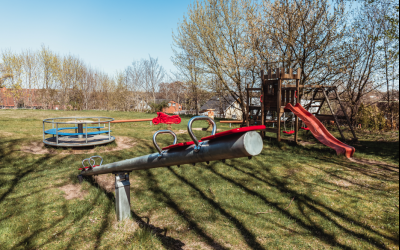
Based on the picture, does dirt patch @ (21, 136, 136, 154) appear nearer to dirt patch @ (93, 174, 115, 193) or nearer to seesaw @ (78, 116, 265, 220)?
dirt patch @ (93, 174, 115, 193)

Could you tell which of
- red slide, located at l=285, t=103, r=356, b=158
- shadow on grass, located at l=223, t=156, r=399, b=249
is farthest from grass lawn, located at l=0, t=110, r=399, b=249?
red slide, located at l=285, t=103, r=356, b=158

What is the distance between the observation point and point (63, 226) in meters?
3.97

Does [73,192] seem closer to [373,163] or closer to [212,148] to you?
[212,148]

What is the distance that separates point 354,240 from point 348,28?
14.3 m

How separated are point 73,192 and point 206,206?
9.77 ft

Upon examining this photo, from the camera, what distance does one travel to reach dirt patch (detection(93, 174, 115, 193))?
18.1 feet

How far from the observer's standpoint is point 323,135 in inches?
292

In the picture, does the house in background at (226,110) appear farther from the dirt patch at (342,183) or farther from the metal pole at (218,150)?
the metal pole at (218,150)

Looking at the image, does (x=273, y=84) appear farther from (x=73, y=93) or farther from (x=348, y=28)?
(x=73, y=93)

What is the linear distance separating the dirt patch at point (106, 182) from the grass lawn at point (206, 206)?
0.23 ft

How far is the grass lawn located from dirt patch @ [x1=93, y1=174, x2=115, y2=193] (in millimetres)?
69

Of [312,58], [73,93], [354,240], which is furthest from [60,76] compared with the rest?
[354,240]

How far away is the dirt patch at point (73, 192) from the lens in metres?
4.99

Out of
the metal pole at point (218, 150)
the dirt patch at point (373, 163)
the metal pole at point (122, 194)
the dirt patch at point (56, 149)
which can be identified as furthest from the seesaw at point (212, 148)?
the dirt patch at point (373, 163)
